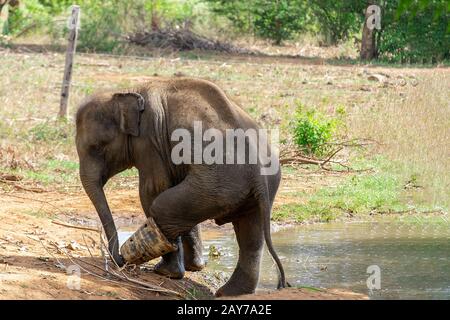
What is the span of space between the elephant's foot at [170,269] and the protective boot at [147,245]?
218mm

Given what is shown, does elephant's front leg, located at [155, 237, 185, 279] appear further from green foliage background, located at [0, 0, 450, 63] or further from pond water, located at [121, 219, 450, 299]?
green foliage background, located at [0, 0, 450, 63]

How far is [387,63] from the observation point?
93.6 feet

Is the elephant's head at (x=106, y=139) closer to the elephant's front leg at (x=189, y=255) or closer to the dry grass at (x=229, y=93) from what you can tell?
→ the elephant's front leg at (x=189, y=255)

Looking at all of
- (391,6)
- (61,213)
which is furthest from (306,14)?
(61,213)

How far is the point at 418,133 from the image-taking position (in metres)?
16.3

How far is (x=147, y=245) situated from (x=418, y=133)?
910cm

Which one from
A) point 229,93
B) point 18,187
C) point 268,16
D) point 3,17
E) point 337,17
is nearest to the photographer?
point 18,187

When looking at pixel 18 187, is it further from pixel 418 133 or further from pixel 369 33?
pixel 369 33

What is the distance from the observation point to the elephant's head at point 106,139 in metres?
8.35

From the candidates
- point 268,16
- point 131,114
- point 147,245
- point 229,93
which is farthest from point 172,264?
point 268,16

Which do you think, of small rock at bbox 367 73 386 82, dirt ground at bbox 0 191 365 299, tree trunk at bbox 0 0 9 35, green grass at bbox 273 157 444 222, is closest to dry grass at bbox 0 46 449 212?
small rock at bbox 367 73 386 82

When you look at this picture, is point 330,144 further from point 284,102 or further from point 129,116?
point 129,116

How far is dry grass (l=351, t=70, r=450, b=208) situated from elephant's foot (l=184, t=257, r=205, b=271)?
508 cm
